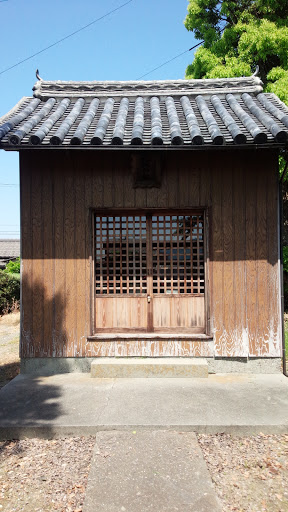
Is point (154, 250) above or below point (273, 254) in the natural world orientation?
above

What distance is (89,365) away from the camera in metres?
5.48

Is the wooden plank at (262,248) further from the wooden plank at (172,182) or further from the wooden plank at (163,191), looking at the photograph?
the wooden plank at (163,191)

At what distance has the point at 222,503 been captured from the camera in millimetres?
2701

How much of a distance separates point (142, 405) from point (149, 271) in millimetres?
2189

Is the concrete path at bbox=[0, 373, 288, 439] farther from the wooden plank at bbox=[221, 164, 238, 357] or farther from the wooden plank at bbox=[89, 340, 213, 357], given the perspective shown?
the wooden plank at bbox=[221, 164, 238, 357]

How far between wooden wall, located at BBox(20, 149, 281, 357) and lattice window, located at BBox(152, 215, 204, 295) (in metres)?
0.26

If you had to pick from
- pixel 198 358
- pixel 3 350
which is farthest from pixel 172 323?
pixel 3 350

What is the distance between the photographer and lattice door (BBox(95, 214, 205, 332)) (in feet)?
18.5

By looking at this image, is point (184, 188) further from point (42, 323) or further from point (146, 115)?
point (42, 323)

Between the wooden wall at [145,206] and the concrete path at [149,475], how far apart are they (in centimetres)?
201

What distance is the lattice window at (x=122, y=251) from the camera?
5699mm

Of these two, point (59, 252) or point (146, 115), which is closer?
point (59, 252)

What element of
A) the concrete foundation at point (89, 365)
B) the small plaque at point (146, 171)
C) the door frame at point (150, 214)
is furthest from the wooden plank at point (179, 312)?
the small plaque at point (146, 171)

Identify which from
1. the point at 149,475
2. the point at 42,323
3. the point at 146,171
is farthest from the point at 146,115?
the point at 149,475
